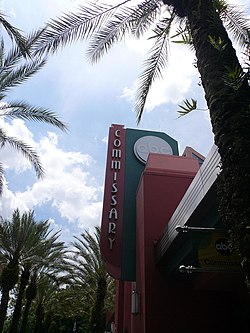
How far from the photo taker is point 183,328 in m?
10.3

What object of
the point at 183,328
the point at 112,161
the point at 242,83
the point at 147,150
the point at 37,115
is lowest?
the point at 183,328

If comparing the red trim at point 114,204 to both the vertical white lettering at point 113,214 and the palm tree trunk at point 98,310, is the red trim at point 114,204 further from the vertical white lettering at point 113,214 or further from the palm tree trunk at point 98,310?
the palm tree trunk at point 98,310

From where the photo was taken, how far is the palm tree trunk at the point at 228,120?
110 inches

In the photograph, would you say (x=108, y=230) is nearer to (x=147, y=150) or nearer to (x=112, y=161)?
(x=112, y=161)

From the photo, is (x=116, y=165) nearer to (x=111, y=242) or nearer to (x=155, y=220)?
(x=111, y=242)

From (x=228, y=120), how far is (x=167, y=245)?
22.7ft

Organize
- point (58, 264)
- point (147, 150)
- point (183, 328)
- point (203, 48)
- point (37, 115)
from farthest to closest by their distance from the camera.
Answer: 1. point (58, 264)
2. point (147, 150)
3. point (37, 115)
4. point (183, 328)
5. point (203, 48)

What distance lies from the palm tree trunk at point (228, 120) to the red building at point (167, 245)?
2.20 meters

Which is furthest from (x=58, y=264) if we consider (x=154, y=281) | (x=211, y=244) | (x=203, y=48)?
(x=203, y=48)

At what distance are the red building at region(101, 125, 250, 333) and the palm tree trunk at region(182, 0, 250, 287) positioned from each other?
220 cm

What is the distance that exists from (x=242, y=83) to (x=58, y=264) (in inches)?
860

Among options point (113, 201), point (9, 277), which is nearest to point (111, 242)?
point (113, 201)

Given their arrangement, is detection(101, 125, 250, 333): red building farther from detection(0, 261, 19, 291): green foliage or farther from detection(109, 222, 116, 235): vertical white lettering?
detection(0, 261, 19, 291): green foliage

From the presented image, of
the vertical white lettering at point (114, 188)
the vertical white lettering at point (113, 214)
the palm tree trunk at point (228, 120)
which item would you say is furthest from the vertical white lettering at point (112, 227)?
the palm tree trunk at point (228, 120)
